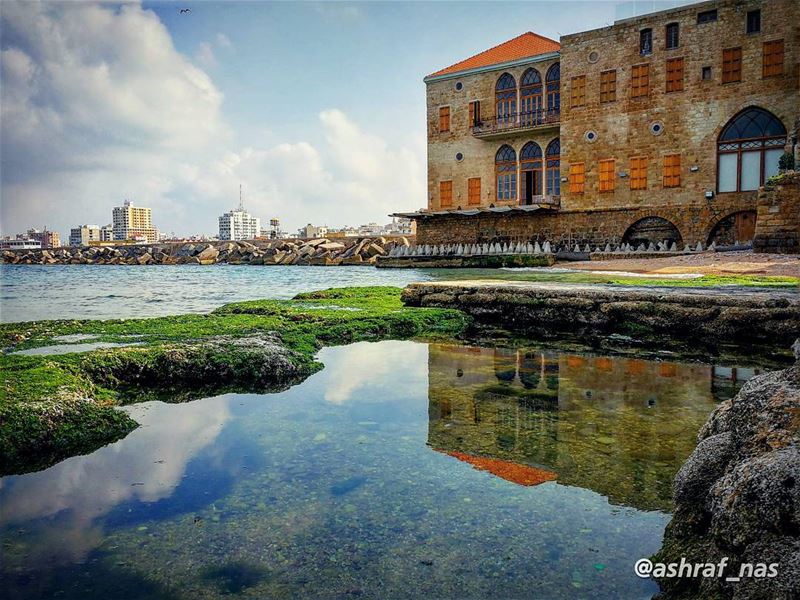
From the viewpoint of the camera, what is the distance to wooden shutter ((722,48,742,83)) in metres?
25.9

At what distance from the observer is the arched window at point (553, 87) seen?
31562 mm

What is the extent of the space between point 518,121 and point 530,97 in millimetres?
1435

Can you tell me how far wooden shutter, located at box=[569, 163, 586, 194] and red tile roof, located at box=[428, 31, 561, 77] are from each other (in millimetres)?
6729

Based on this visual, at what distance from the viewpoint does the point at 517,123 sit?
32.5 meters

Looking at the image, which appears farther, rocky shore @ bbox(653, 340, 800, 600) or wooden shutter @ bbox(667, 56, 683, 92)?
wooden shutter @ bbox(667, 56, 683, 92)

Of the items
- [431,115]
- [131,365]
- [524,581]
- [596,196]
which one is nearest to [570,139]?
[596,196]

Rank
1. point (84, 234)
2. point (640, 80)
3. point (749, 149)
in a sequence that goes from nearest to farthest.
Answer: point (749, 149)
point (640, 80)
point (84, 234)

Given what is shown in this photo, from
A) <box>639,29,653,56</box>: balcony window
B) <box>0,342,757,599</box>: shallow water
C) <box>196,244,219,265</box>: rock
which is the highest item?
<box>639,29,653,56</box>: balcony window

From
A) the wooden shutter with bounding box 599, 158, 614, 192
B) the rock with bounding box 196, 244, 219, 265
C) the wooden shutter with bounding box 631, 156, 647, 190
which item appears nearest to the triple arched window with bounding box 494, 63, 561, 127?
the wooden shutter with bounding box 599, 158, 614, 192

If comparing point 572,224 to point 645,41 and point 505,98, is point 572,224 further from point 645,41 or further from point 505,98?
point 645,41

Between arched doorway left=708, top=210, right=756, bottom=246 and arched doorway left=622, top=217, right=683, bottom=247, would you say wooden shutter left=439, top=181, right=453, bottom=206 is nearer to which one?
arched doorway left=622, top=217, right=683, bottom=247

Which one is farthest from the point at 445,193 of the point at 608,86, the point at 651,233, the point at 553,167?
the point at 651,233

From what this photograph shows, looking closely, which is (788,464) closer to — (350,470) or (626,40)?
(350,470)

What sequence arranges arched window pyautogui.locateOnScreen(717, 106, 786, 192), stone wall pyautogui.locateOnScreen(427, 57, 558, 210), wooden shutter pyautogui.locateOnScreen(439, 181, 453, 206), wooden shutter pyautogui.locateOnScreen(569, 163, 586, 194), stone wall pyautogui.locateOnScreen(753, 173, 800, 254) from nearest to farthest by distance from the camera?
stone wall pyautogui.locateOnScreen(753, 173, 800, 254)
arched window pyautogui.locateOnScreen(717, 106, 786, 192)
wooden shutter pyautogui.locateOnScreen(569, 163, 586, 194)
stone wall pyautogui.locateOnScreen(427, 57, 558, 210)
wooden shutter pyautogui.locateOnScreen(439, 181, 453, 206)
